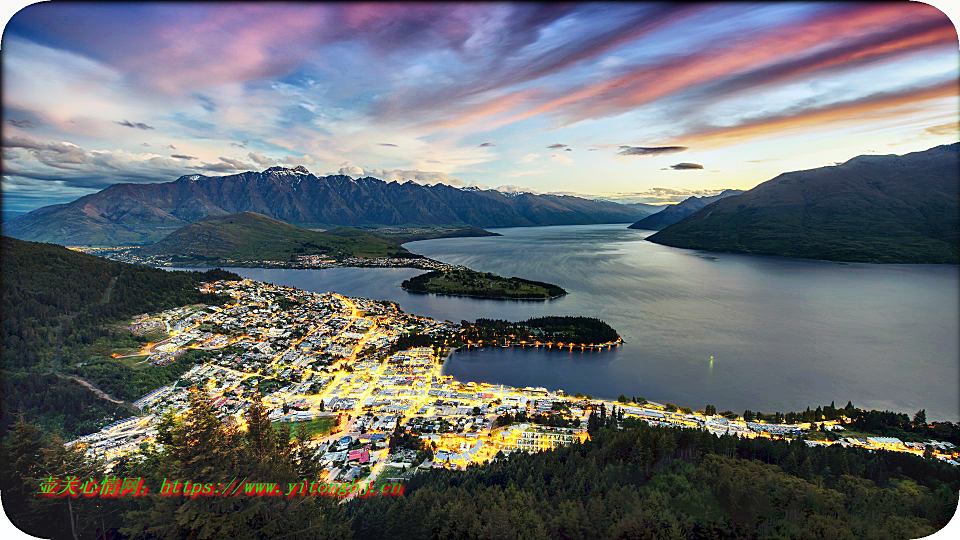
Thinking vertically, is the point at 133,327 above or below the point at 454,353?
above

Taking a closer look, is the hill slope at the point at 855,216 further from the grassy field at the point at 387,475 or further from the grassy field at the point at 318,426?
the grassy field at the point at 318,426

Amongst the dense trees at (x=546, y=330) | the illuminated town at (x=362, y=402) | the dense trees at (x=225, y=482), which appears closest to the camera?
the dense trees at (x=225, y=482)

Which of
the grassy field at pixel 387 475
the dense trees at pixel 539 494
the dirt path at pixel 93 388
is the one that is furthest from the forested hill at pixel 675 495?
the dirt path at pixel 93 388

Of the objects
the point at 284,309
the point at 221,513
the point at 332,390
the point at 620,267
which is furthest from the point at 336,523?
the point at 620,267

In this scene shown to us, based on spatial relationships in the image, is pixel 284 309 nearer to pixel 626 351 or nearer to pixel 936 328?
pixel 626 351

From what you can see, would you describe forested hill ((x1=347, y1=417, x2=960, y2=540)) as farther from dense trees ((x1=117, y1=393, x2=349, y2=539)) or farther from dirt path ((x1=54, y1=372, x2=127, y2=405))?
dirt path ((x1=54, y1=372, x2=127, y2=405))
